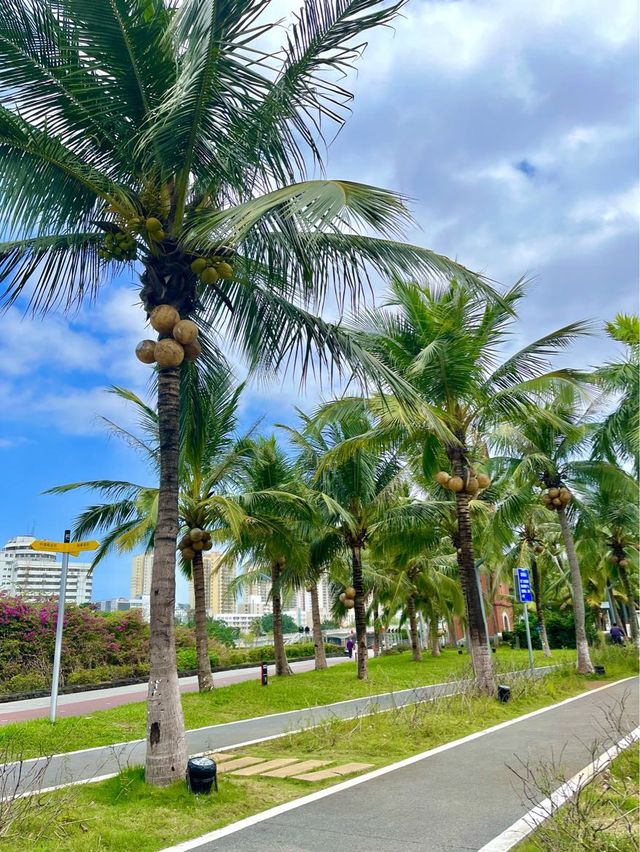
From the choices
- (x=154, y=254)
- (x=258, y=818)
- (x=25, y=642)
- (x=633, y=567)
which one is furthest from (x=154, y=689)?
(x=633, y=567)

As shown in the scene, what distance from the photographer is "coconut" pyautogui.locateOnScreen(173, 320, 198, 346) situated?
6973 millimetres

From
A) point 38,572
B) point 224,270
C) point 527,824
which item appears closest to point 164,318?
point 224,270

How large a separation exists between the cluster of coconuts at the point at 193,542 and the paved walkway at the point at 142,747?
4.61 m

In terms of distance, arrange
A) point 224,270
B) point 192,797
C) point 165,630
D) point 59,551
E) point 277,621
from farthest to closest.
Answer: point 277,621
point 59,551
point 224,270
point 165,630
point 192,797

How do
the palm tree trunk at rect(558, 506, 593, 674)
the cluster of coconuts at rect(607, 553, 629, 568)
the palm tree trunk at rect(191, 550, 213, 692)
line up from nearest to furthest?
the palm tree trunk at rect(191, 550, 213, 692)
the palm tree trunk at rect(558, 506, 593, 674)
the cluster of coconuts at rect(607, 553, 629, 568)

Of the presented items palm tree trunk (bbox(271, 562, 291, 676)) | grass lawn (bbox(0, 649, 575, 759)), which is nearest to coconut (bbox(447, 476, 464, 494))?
grass lawn (bbox(0, 649, 575, 759))

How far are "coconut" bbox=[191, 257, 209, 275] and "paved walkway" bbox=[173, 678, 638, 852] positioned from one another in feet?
18.1

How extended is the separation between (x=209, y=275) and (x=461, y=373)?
22.3 feet

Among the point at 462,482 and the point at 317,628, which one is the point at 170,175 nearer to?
the point at 462,482

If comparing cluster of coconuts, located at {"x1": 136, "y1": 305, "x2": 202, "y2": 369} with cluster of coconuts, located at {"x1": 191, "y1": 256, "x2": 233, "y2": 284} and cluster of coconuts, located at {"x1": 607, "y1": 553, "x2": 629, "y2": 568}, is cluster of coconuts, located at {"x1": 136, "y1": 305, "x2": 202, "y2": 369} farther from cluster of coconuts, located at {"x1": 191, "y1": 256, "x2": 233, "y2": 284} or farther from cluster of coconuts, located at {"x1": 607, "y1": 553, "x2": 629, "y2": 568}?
cluster of coconuts, located at {"x1": 607, "y1": 553, "x2": 629, "y2": 568}

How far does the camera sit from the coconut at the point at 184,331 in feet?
22.9

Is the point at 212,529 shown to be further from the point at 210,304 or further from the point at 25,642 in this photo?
the point at 25,642

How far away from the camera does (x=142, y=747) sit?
9805mm

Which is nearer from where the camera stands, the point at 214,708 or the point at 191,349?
the point at 191,349
